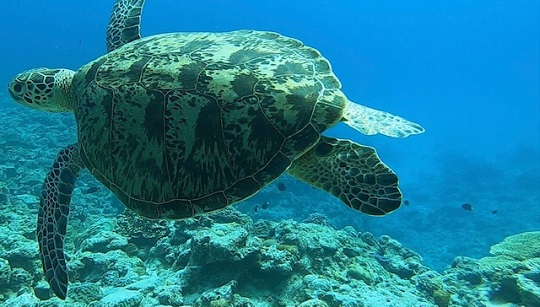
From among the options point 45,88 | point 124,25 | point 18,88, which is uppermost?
point 124,25

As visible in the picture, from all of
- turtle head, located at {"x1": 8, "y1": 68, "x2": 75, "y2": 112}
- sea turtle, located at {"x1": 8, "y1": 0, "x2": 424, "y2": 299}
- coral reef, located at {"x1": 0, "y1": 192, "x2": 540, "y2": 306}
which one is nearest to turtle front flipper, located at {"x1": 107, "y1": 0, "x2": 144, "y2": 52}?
turtle head, located at {"x1": 8, "y1": 68, "x2": 75, "y2": 112}

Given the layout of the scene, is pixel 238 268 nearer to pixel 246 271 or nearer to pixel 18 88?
pixel 246 271

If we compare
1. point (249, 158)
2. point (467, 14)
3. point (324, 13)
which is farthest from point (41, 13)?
point (249, 158)

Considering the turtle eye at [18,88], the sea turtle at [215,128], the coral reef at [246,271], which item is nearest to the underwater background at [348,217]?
the coral reef at [246,271]

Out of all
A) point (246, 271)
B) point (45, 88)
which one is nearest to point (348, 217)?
point (246, 271)

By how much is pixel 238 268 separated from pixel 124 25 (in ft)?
11.3

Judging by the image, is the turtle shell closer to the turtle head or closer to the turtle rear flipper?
the turtle rear flipper

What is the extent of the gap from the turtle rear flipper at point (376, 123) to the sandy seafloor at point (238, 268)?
2.32 metres

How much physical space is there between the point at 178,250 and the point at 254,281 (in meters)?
1.56

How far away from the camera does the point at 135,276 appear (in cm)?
517

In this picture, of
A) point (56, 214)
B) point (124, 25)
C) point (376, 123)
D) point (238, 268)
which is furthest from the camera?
point (238, 268)

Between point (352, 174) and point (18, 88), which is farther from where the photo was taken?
point (18, 88)

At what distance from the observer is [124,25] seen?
14.8 ft

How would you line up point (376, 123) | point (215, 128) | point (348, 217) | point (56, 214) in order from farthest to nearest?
point (348, 217) → point (56, 214) → point (376, 123) → point (215, 128)
